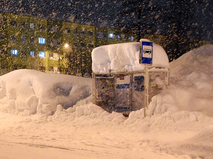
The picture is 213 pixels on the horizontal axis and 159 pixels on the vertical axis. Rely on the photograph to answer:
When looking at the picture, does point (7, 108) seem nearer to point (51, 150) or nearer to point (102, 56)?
point (102, 56)

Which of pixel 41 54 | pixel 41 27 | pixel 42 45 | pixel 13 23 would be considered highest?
pixel 13 23

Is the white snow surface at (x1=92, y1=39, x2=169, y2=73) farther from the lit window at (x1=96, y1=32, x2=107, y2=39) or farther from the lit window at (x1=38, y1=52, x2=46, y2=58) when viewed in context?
the lit window at (x1=96, y1=32, x2=107, y2=39)

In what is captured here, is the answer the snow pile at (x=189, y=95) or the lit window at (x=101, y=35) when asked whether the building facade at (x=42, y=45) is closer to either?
the lit window at (x=101, y=35)

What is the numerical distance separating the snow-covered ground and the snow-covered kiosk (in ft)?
2.40

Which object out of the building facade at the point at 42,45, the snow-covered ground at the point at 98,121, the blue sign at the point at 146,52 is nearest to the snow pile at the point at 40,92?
the snow-covered ground at the point at 98,121

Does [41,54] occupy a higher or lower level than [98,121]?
higher

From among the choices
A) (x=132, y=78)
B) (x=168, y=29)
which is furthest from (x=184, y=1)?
(x=132, y=78)

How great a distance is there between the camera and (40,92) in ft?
35.3

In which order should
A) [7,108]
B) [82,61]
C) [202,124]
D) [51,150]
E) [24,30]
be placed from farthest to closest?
[24,30], [82,61], [7,108], [202,124], [51,150]

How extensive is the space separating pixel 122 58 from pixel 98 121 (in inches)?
105

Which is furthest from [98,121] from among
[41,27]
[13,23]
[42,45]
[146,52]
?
[13,23]

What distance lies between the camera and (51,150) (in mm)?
4930

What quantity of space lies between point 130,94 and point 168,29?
546 inches

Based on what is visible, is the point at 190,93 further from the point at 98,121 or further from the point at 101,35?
the point at 101,35
